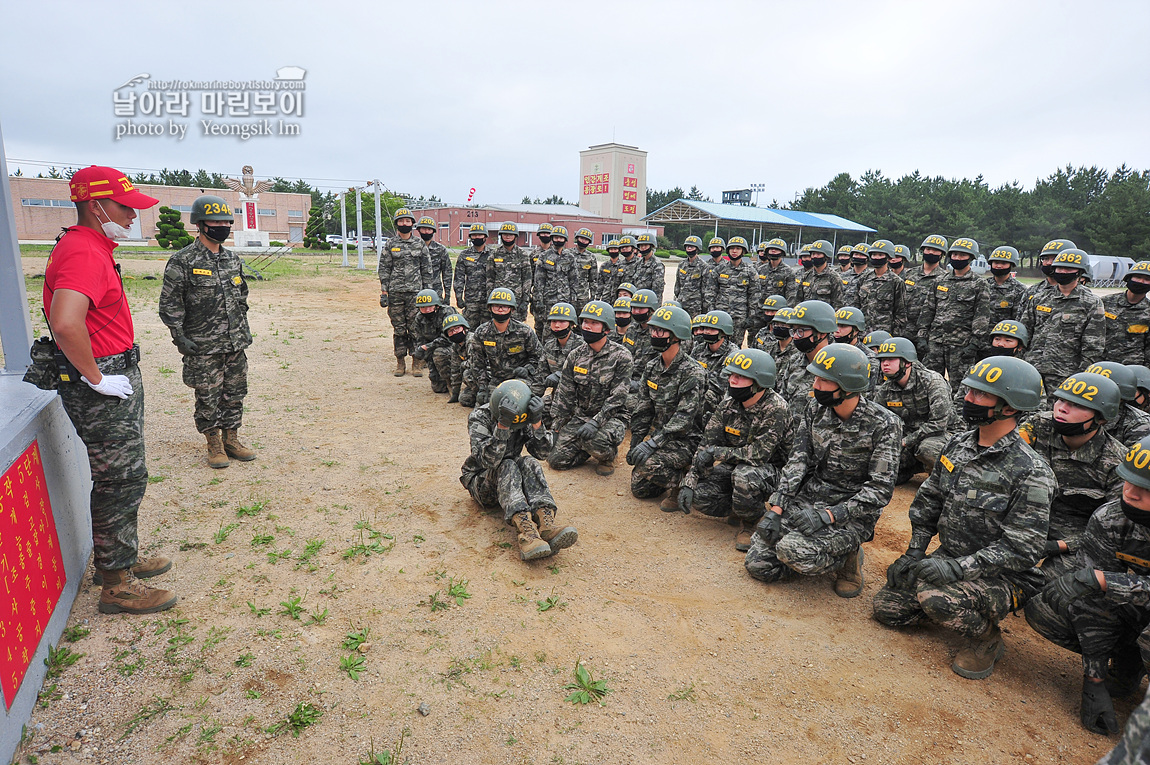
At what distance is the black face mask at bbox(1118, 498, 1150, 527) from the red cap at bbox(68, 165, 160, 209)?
240 inches

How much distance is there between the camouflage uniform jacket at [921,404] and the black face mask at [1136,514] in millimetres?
3404

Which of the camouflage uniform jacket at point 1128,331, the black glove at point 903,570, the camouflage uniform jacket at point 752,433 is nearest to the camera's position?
the black glove at point 903,570

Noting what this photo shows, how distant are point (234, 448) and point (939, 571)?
6.80 meters

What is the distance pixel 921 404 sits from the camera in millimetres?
6969

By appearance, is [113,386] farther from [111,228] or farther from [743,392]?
[743,392]

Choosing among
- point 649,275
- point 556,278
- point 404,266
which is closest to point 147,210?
point 404,266

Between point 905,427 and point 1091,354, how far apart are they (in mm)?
2788

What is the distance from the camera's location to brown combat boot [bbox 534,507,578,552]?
4.91 m

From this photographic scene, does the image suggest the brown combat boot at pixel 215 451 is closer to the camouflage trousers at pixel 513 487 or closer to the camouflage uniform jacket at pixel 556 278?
the camouflage trousers at pixel 513 487

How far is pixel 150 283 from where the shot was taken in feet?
70.6

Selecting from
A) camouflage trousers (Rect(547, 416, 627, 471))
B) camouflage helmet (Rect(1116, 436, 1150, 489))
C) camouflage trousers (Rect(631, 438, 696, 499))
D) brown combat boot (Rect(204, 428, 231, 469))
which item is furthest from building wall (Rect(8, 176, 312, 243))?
camouflage helmet (Rect(1116, 436, 1150, 489))

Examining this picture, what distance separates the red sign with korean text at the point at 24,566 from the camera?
9.87 ft

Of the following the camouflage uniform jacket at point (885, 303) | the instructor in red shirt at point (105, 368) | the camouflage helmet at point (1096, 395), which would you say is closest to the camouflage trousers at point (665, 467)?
the camouflage helmet at point (1096, 395)

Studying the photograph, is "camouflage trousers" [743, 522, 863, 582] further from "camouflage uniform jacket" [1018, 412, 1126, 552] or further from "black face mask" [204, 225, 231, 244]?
"black face mask" [204, 225, 231, 244]
